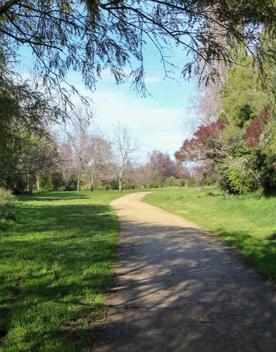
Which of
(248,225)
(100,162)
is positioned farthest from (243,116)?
(100,162)

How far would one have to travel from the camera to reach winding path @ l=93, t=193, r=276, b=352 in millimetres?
5301

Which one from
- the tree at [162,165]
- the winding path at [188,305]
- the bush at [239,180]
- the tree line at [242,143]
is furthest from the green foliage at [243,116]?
the tree at [162,165]

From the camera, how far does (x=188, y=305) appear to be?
22.1 feet

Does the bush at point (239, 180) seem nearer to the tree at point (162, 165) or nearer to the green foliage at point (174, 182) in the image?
the green foliage at point (174, 182)

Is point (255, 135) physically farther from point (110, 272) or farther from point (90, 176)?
point (90, 176)

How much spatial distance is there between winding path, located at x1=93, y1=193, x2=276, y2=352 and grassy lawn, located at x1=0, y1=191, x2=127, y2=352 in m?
0.32

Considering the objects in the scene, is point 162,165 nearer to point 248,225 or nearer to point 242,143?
point 242,143

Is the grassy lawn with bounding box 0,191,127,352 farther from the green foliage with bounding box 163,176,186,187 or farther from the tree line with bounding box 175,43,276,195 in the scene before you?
the green foliage with bounding box 163,176,186,187

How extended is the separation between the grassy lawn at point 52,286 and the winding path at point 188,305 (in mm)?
322

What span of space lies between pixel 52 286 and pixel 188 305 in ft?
8.01

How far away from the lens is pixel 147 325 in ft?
19.3

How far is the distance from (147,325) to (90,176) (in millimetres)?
70178

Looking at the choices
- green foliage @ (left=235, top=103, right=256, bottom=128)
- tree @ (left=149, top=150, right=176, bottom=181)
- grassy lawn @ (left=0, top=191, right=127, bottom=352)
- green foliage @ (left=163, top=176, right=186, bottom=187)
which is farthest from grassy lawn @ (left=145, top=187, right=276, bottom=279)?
tree @ (left=149, top=150, right=176, bottom=181)

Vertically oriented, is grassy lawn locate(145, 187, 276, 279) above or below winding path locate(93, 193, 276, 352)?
above
